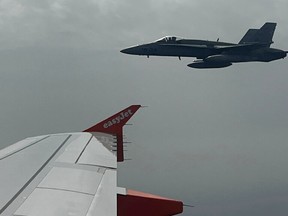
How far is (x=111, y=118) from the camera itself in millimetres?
12633

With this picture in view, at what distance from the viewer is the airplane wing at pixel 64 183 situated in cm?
509

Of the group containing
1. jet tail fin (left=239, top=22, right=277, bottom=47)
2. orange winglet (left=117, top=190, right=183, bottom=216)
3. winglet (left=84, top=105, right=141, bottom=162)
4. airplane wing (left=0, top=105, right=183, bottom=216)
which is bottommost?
orange winglet (left=117, top=190, right=183, bottom=216)

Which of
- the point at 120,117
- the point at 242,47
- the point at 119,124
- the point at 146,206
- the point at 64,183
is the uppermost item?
the point at 242,47

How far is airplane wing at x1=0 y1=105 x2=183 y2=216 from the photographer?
509cm

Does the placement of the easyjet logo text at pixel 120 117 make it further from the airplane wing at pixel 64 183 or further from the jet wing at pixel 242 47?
the jet wing at pixel 242 47

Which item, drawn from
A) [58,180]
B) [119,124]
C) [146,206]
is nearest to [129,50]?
[119,124]

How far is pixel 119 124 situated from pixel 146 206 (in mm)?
6038

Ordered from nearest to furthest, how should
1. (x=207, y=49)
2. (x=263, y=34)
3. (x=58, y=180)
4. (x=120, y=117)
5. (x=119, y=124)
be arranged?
(x=58, y=180) < (x=120, y=117) < (x=119, y=124) < (x=207, y=49) < (x=263, y=34)

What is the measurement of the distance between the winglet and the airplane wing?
3.85 feet

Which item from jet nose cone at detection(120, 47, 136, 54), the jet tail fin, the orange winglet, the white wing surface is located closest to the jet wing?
the jet tail fin

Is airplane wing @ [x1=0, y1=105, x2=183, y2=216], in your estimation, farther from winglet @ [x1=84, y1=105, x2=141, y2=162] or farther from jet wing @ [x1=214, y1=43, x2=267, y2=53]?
jet wing @ [x1=214, y1=43, x2=267, y2=53]

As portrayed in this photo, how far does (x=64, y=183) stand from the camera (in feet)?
21.2

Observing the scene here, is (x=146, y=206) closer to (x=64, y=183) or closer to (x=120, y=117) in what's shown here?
(x=64, y=183)

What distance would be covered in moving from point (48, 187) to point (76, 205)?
104cm
